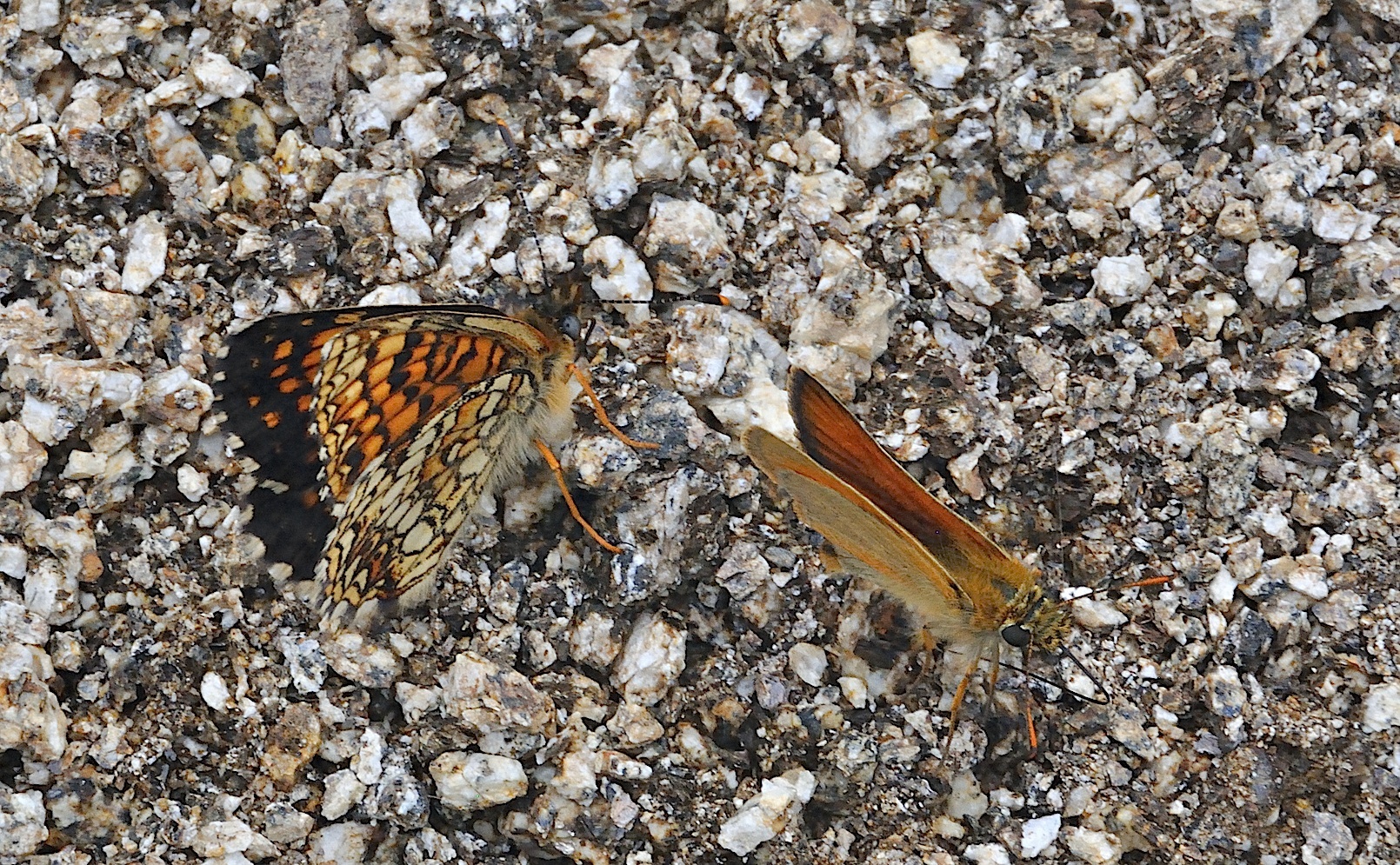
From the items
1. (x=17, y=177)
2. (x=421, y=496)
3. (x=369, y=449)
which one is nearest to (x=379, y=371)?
(x=369, y=449)

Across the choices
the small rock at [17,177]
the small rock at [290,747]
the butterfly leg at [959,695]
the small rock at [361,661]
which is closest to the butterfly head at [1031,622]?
the butterfly leg at [959,695]

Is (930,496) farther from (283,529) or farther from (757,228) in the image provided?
(283,529)

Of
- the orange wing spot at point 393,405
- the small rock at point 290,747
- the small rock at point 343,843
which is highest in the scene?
the orange wing spot at point 393,405

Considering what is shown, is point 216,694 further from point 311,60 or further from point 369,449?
point 311,60

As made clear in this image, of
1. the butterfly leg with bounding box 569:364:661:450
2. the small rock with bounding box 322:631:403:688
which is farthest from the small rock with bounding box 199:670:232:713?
the butterfly leg with bounding box 569:364:661:450

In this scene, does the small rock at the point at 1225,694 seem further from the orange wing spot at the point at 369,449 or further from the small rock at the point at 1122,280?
the orange wing spot at the point at 369,449

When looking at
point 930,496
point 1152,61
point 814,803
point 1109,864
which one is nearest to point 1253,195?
point 1152,61
